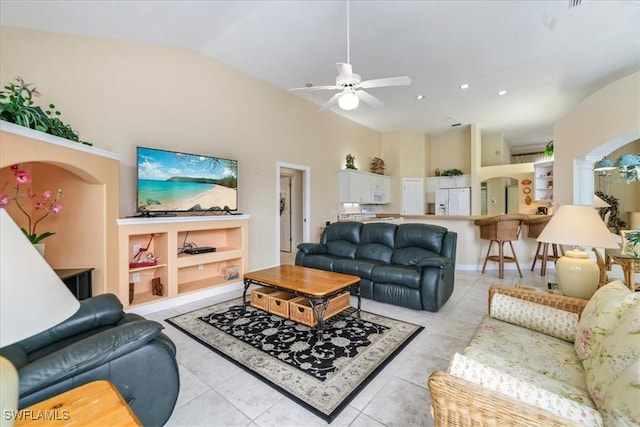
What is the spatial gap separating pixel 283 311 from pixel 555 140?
19.9 ft

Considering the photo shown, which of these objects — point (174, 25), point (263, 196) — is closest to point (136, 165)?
point (174, 25)

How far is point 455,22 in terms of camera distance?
3275 millimetres

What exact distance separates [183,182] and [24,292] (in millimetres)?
3278

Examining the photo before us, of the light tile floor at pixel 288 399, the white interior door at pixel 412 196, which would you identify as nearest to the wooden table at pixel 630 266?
the light tile floor at pixel 288 399

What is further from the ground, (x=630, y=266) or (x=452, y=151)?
(x=452, y=151)

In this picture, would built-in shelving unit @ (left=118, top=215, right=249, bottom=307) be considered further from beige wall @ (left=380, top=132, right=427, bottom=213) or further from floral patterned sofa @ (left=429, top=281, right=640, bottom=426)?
beige wall @ (left=380, top=132, right=427, bottom=213)

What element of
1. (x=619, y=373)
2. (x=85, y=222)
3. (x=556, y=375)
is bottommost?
(x=556, y=375)

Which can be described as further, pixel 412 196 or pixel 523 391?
pixel 412 196

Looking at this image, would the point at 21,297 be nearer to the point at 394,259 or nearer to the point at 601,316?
the point at 601,316

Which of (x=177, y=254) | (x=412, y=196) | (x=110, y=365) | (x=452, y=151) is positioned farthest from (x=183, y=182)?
(x=452, y=151)

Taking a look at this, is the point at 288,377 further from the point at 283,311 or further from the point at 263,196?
the point at 263,196

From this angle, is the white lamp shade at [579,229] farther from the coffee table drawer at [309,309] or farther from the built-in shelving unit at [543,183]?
the built-in shelving unit at [543,183]

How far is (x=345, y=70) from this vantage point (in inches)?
105

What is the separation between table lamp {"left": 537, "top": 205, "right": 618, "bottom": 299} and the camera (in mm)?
1997
